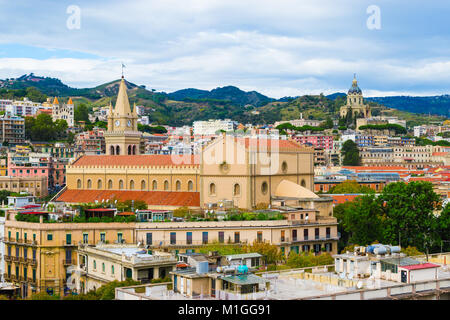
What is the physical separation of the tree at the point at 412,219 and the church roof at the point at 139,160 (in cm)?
2263

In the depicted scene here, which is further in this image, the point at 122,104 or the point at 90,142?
the point at 90,142

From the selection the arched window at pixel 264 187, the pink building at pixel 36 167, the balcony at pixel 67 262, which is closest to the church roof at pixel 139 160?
the arched window at pixel 264 187

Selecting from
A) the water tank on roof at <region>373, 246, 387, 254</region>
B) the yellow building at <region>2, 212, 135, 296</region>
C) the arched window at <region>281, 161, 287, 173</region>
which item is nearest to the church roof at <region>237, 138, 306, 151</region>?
the arched window at <region>281, 161, 287, 173</region>

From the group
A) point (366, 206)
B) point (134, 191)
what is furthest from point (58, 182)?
point (366, 206)

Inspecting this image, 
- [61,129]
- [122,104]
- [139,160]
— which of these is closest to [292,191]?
[139,160]

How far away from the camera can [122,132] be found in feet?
298

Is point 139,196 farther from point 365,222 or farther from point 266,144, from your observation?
point 365,222

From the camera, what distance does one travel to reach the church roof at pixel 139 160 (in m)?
74.6

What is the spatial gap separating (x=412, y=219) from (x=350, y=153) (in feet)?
395

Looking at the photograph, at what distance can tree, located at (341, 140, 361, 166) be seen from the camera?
173 m

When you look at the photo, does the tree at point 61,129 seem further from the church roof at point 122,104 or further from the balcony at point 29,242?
the balcony at point 29,242
